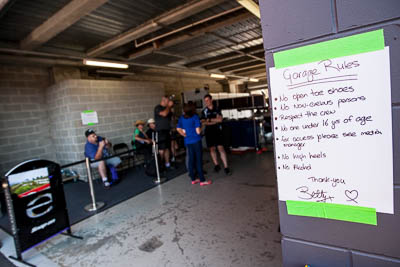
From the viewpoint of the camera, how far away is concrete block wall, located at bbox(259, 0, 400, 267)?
0.68m

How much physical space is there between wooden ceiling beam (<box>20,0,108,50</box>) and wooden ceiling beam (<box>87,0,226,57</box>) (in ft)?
3.59

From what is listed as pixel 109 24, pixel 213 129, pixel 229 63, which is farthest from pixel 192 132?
pixel 229 63

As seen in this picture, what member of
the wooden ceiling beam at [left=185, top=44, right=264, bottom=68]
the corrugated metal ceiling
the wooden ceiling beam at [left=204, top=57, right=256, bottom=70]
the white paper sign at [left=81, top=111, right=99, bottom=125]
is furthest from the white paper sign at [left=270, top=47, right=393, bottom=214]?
the wooden ceiling beam at [left=204, top=57, right=256, bottom=70]

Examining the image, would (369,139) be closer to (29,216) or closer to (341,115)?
(341,115)

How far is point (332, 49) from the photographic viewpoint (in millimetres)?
748

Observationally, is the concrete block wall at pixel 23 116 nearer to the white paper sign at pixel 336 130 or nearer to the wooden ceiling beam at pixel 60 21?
the wooden ceiling beam at pixel 60 21

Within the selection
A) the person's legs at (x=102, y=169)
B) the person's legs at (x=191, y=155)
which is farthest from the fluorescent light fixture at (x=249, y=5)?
the person's legs at (x=102, y=169)

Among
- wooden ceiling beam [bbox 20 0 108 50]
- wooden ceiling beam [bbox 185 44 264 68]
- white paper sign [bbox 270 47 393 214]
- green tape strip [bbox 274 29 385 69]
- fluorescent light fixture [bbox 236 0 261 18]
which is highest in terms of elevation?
wooden ceiling beam [bbox 185 44 264 68]

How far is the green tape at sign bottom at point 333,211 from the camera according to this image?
0.75m

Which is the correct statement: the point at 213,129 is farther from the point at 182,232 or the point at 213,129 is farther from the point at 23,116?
the point at 23,116

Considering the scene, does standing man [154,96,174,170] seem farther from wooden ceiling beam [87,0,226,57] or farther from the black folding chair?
Answer: wooden ceiling beam [87,0,226,57]

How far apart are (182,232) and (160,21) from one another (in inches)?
132

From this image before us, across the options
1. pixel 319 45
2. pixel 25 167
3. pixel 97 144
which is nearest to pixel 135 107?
pixel 97 144

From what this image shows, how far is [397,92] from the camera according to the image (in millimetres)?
668
